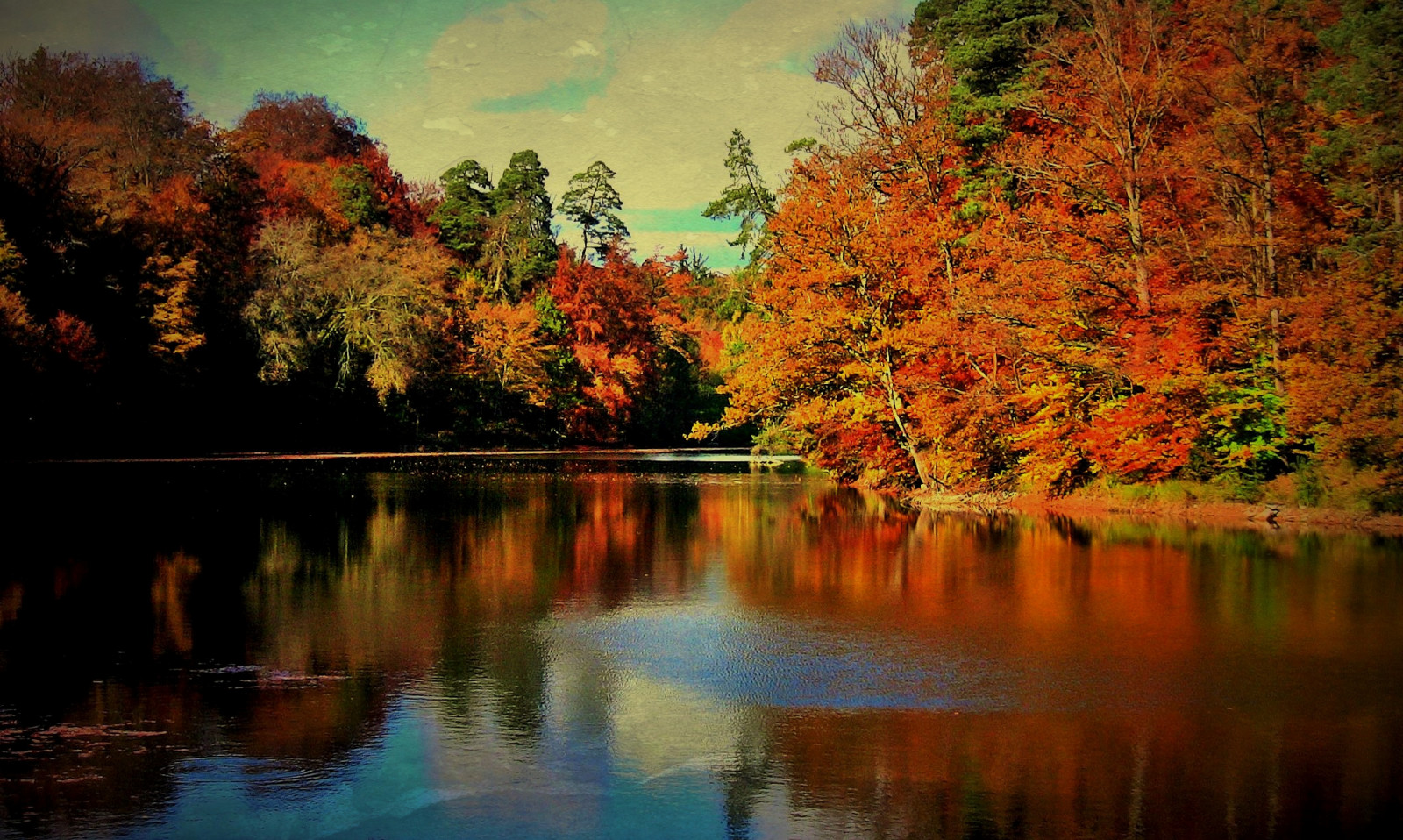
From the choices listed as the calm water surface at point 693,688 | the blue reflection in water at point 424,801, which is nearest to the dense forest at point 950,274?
the calm water surface at point 693,688

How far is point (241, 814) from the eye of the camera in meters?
6.74

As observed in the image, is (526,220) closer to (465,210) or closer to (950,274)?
(465,210)

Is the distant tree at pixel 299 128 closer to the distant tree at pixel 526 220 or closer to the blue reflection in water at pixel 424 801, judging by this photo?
the distant tree at pixel 526 220

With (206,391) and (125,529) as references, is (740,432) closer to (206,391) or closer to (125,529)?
(206,391)

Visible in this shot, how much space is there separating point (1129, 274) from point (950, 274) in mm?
5574

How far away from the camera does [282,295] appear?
52.9 meters

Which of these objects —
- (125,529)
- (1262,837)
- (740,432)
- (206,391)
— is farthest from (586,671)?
(740,432)

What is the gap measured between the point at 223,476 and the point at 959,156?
83.7ft

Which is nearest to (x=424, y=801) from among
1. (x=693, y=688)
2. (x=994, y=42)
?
(x=693, y=688)

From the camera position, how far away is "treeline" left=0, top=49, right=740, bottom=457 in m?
43.7

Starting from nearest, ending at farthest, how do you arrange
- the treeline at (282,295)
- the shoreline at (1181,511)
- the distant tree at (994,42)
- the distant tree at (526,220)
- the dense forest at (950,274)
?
the shoreline at (1181,511), the dense forest at (950,274), the distant tree at (994,42), the treeline at (282,295), the distant tree at (526,220)

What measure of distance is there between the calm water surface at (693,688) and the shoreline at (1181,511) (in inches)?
112

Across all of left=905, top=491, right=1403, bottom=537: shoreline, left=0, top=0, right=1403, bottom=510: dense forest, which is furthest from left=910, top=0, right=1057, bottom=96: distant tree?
left=905, top=491, right=1403, bottom=537: shoreline

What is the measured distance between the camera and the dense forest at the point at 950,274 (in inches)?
964
